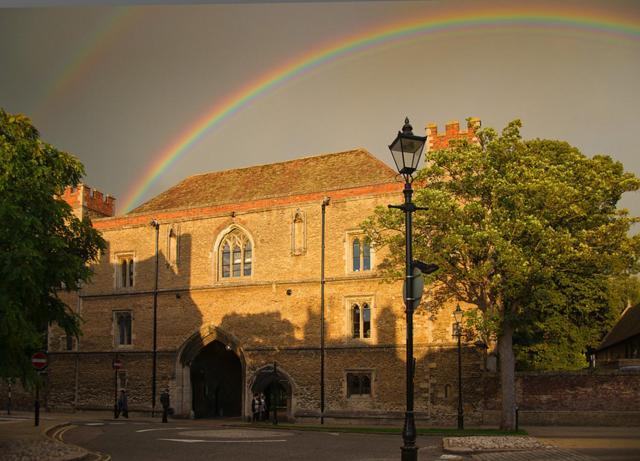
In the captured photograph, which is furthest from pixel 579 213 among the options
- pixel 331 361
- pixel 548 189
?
pixel 331 361

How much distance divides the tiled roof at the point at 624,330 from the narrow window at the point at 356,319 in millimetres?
17812

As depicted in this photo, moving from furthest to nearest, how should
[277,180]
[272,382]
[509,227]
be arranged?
[277,180] → [272,382] → [509,227]

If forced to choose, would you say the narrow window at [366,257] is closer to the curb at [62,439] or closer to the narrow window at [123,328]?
the narrow window at [123,328]

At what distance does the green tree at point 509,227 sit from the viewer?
2527 cm

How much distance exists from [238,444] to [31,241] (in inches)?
329

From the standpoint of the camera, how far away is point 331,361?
114 ft

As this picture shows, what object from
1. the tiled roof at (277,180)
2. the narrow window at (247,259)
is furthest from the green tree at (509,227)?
the narrow window at (247,259)

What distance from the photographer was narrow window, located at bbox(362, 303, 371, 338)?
34.6 meters

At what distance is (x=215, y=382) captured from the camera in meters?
41.8

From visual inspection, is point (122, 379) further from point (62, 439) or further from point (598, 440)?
point (598, 440)

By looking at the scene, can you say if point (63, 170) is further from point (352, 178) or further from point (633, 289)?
point (633, 289)

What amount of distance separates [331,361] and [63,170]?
1737 centimetres

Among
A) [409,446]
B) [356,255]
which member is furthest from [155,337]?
[409,446]

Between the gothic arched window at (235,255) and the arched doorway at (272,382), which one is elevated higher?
the gothic arched window at (235,255)
